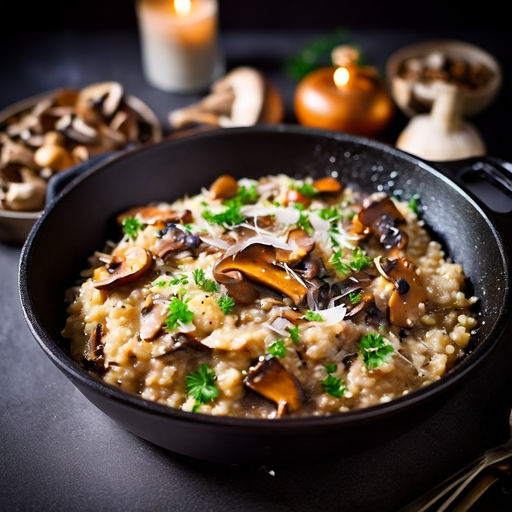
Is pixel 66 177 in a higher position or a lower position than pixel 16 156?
higher

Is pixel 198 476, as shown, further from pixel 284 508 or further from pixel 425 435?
pixel 425 435

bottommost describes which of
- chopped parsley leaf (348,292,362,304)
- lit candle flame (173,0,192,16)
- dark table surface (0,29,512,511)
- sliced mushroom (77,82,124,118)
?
dark table surface (0,29,512,511)

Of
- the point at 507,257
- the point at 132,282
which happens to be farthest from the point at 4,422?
the point at 507,257

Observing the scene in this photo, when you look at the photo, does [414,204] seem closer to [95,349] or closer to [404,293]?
[404,293]

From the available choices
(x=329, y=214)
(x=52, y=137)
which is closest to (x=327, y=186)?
(x=329, y=214)

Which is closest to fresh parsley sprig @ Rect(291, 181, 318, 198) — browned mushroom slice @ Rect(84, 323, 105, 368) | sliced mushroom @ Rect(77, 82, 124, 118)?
browned mushroom slice @ Rect(84, 323, 105, 368)

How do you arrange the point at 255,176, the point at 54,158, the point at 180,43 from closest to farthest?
1. the point at 255,176
2. the point at 54,158
3. the point at 180,43

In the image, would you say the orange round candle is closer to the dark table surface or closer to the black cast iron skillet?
the black cast iron skillet
